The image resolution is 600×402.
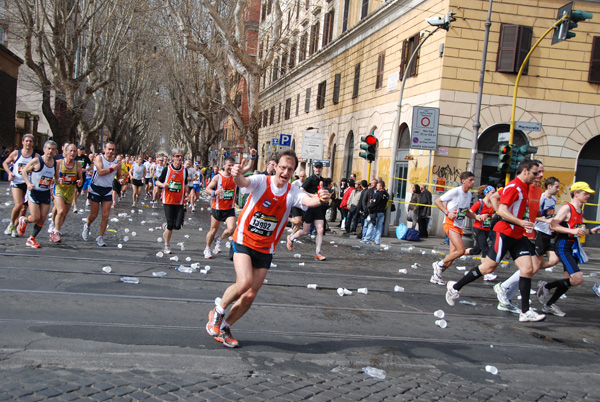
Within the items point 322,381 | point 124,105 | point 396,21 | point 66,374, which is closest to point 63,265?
point 66,374

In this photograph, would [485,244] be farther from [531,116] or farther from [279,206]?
[531,116]

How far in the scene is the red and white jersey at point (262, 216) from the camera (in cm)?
Answer: 496

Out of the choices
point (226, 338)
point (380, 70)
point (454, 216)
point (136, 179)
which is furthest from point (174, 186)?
point (380, 70)

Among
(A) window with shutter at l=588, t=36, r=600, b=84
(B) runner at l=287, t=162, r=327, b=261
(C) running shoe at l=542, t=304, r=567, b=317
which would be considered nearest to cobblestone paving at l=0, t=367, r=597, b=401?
(C) running shoe at l=542, t=304, r=567, b=317

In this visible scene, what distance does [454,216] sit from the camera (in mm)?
8945

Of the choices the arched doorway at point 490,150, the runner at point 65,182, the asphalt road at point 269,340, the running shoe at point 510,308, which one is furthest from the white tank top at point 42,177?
the arched doorway at point 490,150

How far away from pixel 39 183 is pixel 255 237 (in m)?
6.16

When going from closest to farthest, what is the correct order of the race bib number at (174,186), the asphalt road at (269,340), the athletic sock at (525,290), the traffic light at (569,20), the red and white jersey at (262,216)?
the asphalt road at (269,340)
the red and white jersey at (262,216)
the athletic sock at (525,290)
the race bib number at (174,186)
the traffic light at (569,20)

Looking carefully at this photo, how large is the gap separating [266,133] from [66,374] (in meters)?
42.7

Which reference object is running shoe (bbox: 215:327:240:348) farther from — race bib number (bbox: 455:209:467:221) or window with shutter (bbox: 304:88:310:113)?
window with shutter (bbox: 304:88:310:113)

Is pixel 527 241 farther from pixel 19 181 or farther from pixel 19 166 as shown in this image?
pixel 19 181

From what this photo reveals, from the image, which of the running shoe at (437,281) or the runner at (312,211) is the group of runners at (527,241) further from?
the runner at (312,211)

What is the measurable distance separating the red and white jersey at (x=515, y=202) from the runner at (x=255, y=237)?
303 centimetres

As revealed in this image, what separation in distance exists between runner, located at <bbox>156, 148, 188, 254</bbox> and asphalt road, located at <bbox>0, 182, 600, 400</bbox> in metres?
0.81
